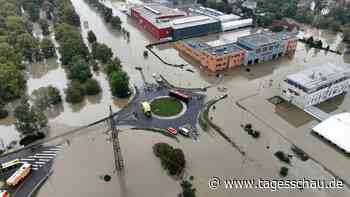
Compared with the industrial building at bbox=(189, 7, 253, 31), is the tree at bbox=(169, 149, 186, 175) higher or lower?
lower

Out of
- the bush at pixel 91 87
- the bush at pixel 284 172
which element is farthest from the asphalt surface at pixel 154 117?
the bush at pixel 284 172

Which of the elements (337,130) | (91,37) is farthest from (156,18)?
(337,130)

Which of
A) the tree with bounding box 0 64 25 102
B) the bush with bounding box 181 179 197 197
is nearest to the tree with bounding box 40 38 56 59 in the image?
the tree with bounding box 0 64 25 102

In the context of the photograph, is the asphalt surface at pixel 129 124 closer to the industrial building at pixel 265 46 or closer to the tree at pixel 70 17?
the industrial building at pixel 265 46

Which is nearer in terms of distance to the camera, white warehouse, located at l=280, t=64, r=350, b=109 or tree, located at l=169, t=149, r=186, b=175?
tree, located at l=169, t=149, r=186, b=175

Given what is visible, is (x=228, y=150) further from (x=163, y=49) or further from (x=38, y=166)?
(x=163, y=49)

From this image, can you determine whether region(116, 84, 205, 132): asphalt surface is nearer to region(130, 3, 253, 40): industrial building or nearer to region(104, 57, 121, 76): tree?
region(104, 57, 121, 76): tree
